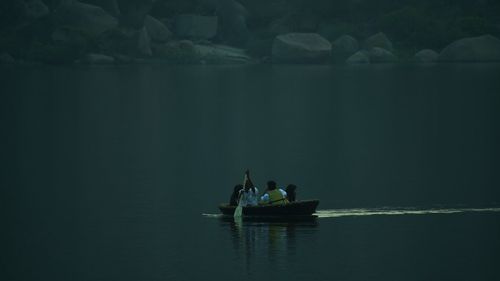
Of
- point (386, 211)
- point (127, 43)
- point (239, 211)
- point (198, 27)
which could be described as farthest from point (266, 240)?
point (198, 27)

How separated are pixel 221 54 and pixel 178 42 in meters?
3.90

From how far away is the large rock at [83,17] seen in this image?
382 feet

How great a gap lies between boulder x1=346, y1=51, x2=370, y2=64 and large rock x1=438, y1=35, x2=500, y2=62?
613 centimetres

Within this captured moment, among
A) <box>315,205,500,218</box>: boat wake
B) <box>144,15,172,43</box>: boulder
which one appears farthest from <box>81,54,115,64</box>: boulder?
<box>315,205,500,218</box>: boat wake

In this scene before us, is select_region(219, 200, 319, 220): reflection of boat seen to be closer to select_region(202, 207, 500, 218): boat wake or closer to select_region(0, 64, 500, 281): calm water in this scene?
select_region(0, 64, 500, 281): calm water

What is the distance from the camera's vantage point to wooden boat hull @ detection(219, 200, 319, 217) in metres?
38.0

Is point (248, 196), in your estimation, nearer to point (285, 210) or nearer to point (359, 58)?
point (285, 210)

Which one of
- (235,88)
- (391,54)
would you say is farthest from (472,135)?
(391,54)

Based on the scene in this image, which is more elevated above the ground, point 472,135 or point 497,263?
point 472,135

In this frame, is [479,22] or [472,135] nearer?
[472,135]

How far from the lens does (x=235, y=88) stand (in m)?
90.3

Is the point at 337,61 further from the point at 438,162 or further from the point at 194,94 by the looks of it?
the point at 438,162

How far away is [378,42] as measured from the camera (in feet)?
373

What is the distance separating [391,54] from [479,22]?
25.7ft
